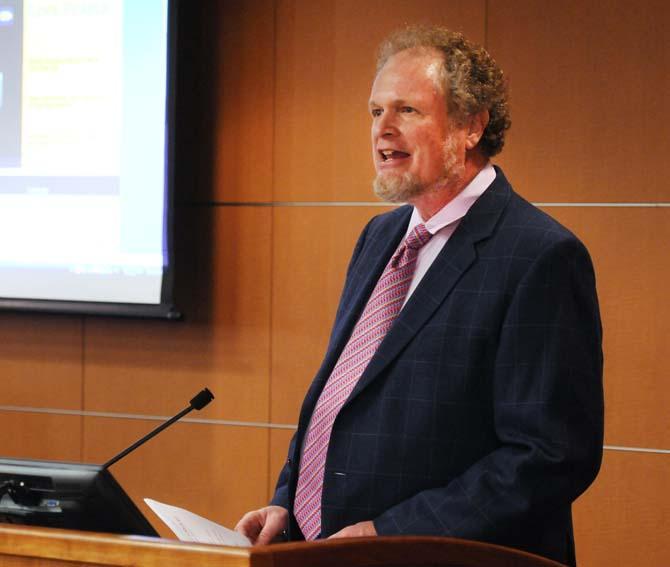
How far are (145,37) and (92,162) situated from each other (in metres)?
0.49

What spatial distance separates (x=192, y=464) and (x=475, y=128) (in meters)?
2.12

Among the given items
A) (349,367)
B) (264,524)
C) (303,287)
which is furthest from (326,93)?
(264,524)

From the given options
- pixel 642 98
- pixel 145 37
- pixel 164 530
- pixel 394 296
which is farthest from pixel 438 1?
pixel 164 530

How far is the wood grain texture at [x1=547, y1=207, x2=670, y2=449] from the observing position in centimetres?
305

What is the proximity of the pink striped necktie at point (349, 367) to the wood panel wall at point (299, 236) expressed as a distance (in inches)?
56.4

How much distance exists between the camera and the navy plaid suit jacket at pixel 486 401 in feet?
5.02

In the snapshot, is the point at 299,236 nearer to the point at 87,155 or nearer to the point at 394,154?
the point at 87,155

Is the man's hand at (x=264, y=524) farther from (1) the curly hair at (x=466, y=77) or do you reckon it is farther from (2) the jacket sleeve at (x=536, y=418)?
(1) the curly hair at (x=466, y=77)

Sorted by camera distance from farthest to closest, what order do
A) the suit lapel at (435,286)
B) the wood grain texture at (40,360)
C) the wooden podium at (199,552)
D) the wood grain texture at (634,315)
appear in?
the wood grain texture at (40,360)
the wood grain texture at (634,315)
the suit lapel at (435,286)
the wooden podium at (199,552)

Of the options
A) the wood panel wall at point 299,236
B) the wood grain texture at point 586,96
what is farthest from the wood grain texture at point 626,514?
the wood grain texture at point 586,96

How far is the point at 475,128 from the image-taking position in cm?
190

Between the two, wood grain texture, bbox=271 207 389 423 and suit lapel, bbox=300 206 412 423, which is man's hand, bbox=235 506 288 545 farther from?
wood grain texture, bbox=271 207 389 423

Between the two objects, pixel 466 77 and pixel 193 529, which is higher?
pixel 466 77

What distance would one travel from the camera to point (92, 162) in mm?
3494
